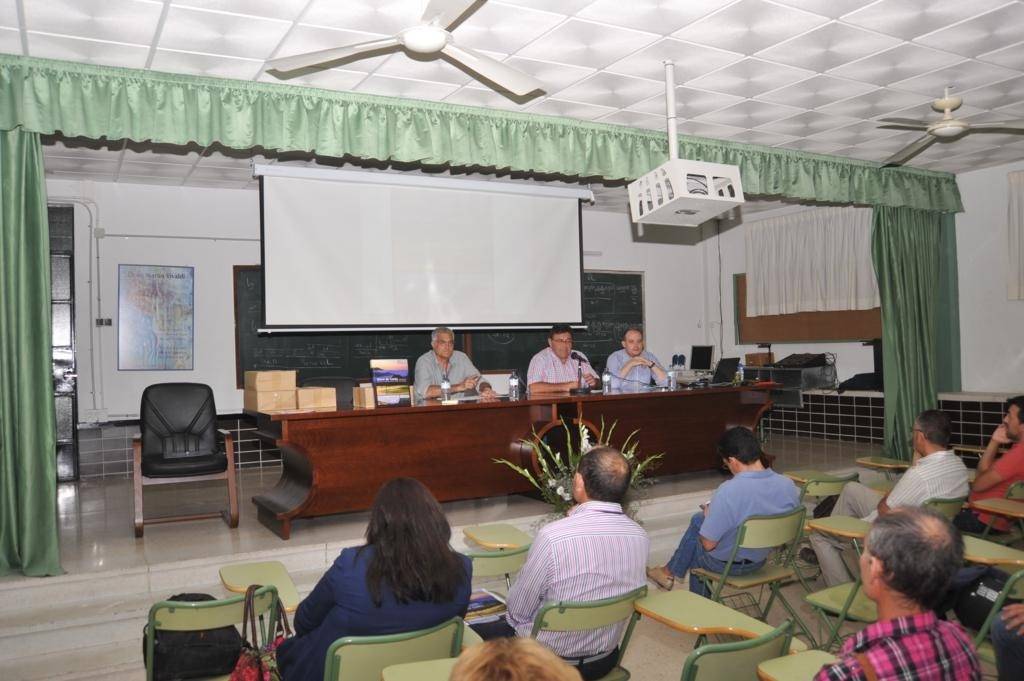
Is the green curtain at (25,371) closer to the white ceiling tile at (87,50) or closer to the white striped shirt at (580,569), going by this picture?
the white ceiling tile at (87,50)

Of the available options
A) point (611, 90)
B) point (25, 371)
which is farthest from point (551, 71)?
point (25, 371)

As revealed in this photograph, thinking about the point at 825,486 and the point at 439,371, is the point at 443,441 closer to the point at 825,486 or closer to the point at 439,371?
the point at 439,371

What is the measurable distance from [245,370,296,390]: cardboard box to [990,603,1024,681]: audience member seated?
4084 mm

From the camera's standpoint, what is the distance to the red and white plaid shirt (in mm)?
1630

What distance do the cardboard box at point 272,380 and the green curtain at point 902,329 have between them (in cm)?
557

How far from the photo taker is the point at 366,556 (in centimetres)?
221

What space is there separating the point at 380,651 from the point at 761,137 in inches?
214

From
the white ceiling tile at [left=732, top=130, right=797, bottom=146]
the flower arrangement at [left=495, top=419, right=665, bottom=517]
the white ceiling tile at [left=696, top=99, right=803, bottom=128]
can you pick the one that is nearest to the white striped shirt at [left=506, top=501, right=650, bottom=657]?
the flower arrangement at [left=495, top=419, right=665, bottom=517]

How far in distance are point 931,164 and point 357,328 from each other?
18.3 ft

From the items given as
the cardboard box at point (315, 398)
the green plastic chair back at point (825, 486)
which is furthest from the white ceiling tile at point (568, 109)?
the green plastic chair back at point (825, 486)

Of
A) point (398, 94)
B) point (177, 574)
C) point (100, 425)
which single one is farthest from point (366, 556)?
point (100, 425)

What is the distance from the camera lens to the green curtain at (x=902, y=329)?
7277 millimetres

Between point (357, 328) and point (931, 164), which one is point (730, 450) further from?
point (931, 164)

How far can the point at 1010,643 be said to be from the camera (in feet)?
7.16
